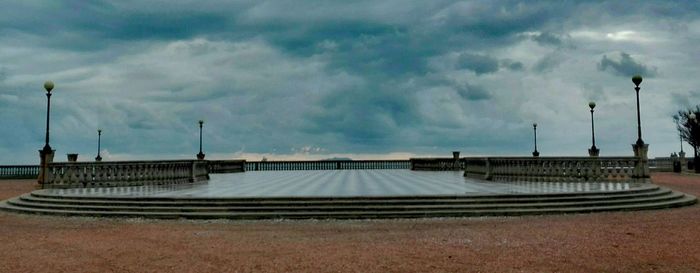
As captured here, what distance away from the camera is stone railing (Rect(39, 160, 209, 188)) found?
23656 mm

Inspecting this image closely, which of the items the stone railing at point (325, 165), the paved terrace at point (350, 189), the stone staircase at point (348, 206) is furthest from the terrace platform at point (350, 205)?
the stone railing at point (325, 165)

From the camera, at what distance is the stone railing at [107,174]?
2366 cm

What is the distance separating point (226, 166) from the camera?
150ft

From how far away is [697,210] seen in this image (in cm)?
1770

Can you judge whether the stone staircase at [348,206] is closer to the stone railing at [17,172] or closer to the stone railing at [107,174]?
the stone railing at [107,174]

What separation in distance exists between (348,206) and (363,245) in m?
5.21

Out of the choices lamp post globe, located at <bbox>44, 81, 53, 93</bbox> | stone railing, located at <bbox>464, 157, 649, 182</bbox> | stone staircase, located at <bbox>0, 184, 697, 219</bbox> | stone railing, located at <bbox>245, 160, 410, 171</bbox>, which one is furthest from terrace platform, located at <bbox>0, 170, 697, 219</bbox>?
stone railing, located at <bbox>245, 160, 410, 171</bbox>

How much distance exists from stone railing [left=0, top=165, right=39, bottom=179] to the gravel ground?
36.1m

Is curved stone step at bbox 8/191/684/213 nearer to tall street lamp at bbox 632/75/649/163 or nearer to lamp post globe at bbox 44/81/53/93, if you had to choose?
tall street lamp at bbox 632/75/649/163

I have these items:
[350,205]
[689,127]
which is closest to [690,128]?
[689,127]

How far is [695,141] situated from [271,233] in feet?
203

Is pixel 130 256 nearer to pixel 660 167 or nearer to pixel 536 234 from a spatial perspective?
pixel 536 234

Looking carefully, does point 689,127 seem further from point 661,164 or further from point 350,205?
point 350,205

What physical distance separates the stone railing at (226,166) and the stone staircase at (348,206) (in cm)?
2642
